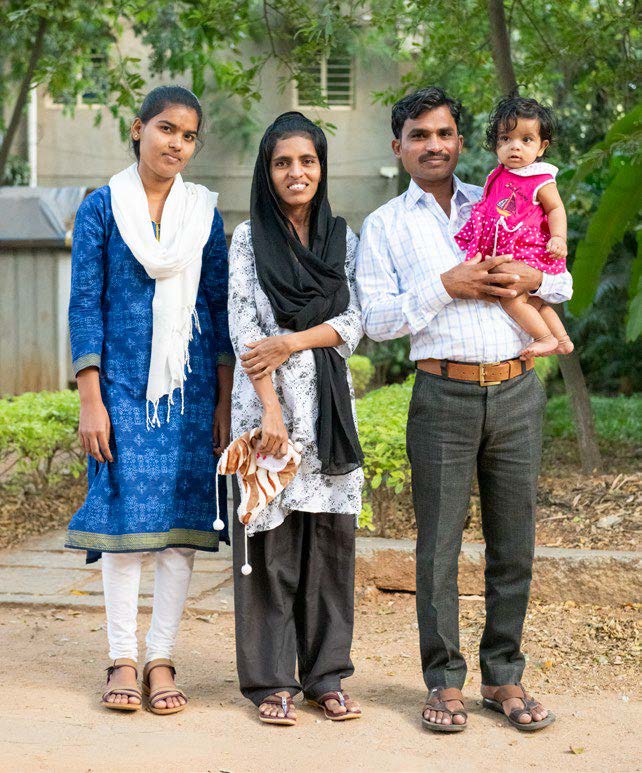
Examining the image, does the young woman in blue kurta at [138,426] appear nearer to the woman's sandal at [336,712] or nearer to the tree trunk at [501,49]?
the woman's sandal at [336,712]

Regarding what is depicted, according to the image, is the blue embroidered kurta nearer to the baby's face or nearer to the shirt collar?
the shirt collar

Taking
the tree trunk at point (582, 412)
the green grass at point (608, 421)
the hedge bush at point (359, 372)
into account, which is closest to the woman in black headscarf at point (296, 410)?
the tree trunk at point (582, 412)

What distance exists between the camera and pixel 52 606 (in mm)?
5156

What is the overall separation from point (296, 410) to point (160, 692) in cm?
113

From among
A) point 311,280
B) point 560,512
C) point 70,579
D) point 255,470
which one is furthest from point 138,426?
point 560,512

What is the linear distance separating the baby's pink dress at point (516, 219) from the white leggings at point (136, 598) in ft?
5.13

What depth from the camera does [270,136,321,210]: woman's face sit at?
3.54 meters

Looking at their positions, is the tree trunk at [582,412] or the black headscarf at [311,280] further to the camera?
the tree trunk at [582,412]

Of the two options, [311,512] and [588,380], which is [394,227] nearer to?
[311,512]

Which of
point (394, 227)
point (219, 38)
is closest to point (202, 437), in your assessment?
point (394, 227)

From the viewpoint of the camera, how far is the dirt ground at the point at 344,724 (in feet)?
10.8

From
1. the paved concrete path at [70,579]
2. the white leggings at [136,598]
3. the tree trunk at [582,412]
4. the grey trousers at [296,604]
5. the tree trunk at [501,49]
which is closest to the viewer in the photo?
the grey trousers at [296,604]

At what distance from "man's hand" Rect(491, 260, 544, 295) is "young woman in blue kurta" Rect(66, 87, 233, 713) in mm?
1169

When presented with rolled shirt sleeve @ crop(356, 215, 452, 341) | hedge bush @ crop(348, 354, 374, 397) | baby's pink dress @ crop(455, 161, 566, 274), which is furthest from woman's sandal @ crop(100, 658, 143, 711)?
hedge bush @ crop(348, 354, 374, 397)
